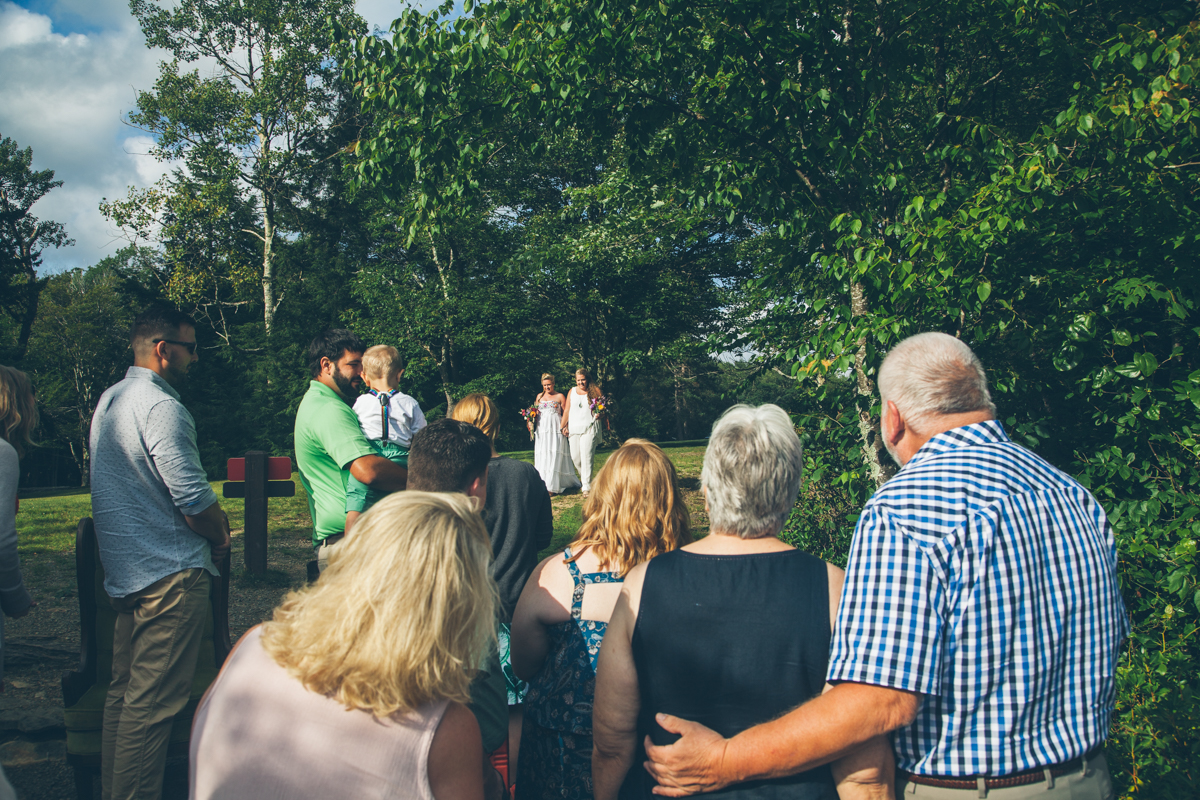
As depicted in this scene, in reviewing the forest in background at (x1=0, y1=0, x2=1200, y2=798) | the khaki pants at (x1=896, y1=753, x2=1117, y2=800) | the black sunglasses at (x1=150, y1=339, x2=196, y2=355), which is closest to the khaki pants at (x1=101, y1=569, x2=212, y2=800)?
the black sunglasses at (x1=150, y1=339, x2=196, y2=355)

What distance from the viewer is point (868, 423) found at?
14.8 feet

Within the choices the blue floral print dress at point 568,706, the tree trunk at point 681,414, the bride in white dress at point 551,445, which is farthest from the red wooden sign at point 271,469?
the tree trunk at point 681,414

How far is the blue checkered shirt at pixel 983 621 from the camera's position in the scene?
59.2 inches

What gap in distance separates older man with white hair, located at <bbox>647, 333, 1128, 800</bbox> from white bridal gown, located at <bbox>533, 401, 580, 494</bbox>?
29.8 ft

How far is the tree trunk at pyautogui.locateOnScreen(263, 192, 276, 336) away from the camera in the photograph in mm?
25264

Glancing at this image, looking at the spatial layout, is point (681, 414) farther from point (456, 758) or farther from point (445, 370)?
point (456, 758)

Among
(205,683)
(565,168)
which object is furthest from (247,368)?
(205,683)

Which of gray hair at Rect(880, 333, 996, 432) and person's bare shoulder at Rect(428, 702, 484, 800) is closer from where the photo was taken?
person's bare shoulder at Rect(428, 702, 484, 800)

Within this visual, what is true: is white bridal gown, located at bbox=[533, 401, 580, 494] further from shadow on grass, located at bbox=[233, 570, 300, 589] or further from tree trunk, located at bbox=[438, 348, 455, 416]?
tree trunk, located at bbox=[438, 348, 455, 416]

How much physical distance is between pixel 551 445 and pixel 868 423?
6695 millimetres

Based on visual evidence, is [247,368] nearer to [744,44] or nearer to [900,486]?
[744,44]

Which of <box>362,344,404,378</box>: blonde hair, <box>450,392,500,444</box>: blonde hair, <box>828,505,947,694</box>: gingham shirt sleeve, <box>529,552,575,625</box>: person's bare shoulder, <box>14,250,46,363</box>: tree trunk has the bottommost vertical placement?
<box>529,552,575,625</box>: person's bare shoulder

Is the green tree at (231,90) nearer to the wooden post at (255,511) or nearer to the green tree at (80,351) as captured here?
the green tree at (80,351)

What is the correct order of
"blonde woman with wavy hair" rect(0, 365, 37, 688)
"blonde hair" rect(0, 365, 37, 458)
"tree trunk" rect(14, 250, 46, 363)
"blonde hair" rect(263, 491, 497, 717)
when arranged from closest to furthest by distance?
"blonde hair" rect(263, 491, 497, 717) → "blonde woman with wavy hair" rect(0, 365, 37, 688) → "blonde hair" rect(0, 365, 37, 458) → "tree trunk" rect(14, 250, 46, 363)
